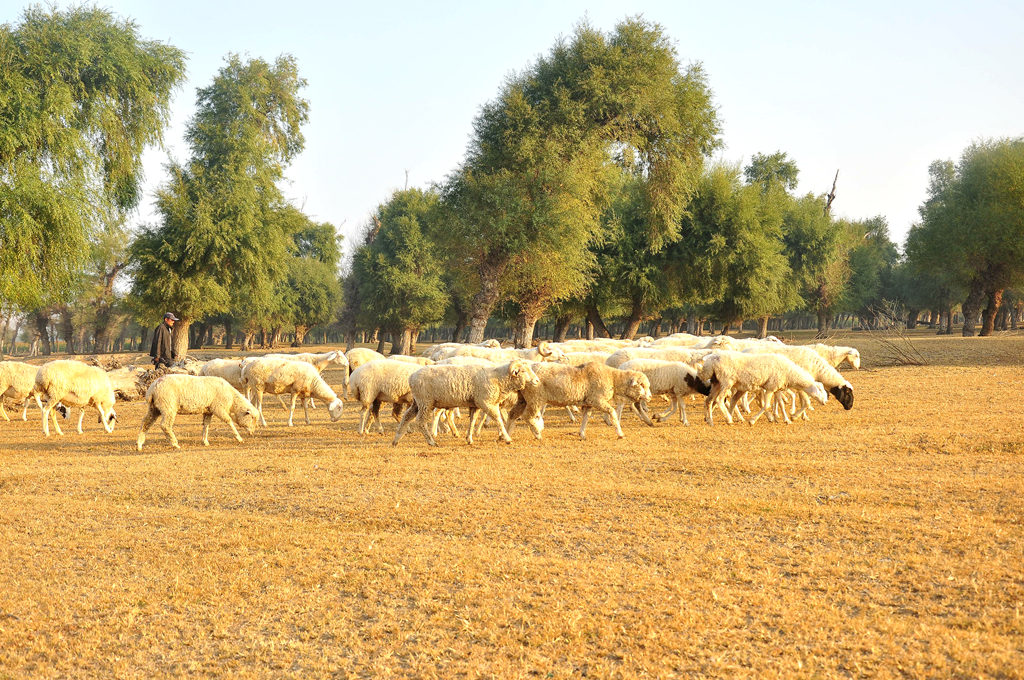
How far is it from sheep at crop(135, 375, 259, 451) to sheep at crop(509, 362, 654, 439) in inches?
218

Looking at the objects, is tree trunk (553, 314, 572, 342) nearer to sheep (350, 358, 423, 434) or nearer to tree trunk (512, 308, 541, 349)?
tree trunk (512, 308, 541, 349)

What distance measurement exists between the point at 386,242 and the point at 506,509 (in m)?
50.6

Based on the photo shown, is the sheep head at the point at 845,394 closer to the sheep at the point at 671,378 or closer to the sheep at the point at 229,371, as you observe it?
the sheep at the point at 671,378

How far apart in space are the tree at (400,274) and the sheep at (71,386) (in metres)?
38.7

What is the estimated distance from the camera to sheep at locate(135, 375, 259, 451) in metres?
13.6

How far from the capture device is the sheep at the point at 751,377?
1577cm

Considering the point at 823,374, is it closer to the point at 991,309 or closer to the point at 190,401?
the point at 190,401

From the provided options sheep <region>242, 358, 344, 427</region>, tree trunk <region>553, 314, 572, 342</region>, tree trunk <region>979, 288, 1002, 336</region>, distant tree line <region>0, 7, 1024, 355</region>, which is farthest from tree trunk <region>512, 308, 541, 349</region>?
tree trunk <region>979, 288, 1002, 336</region>

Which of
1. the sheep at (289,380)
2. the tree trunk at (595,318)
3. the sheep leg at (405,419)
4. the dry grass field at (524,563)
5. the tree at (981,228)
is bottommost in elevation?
the dry grass field at (524,563)

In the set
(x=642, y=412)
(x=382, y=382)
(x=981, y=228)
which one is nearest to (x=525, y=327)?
(x=642, y=412)

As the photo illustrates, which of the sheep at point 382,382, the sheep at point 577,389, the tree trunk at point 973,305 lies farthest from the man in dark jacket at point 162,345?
the tree trunk at point 973,305

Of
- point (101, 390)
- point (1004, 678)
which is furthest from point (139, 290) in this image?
point (1004, 678)

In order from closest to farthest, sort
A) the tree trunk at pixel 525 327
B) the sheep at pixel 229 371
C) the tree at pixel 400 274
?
the sheep at pixel 229 371, the tree trunk at pixel 525 327, the tree at pixel 400 274

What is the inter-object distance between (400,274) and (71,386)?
131 ft
